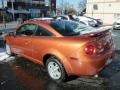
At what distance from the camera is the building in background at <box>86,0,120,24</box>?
50562 millimetres

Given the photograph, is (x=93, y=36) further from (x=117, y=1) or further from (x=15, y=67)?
(x=117, y=1)

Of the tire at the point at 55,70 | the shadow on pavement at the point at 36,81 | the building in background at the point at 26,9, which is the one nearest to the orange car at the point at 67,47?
the tire at the point at 55,70

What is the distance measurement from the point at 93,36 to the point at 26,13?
6637 cm

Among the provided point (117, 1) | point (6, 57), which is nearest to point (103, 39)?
point (6, 57)

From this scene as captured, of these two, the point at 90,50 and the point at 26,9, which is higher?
the point at 26,9

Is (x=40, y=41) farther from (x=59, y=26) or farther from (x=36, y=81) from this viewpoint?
(x=36, y=81)

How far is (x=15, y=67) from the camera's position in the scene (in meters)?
8.09

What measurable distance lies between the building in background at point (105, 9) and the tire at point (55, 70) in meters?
44.3

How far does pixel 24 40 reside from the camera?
25.1ft

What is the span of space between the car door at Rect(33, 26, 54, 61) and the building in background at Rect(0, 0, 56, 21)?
56754 millimetres

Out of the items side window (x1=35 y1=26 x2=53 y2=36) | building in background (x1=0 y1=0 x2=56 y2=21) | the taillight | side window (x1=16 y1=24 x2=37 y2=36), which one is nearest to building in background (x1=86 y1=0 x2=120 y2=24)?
building in background (x1=0 y1=0 x2=56 y2=21)

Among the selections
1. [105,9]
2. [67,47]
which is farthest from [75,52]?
[105,9]

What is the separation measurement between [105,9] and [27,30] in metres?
46.5

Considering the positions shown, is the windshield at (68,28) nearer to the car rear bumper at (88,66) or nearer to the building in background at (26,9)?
the car rear bumper at (88,66)
